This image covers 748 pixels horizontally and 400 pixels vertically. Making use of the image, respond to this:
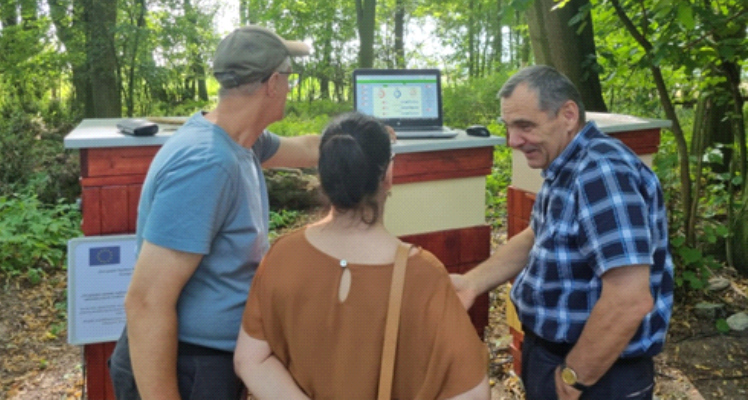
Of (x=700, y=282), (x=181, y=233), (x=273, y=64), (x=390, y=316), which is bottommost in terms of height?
(x=700, y=282)

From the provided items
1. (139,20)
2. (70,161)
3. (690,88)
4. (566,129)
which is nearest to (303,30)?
(139,20)

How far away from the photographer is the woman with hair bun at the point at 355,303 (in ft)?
5.43

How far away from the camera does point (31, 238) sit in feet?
21.5

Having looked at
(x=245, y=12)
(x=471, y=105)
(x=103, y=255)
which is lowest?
(x=103, y=255)

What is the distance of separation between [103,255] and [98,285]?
0.42 feet

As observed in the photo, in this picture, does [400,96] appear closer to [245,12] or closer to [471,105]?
[471,105]

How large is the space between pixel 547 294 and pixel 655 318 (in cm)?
35

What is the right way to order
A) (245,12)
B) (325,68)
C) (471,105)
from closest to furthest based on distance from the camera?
(471,105) → (325,68) → (245,12)

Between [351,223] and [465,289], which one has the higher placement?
[351,223]

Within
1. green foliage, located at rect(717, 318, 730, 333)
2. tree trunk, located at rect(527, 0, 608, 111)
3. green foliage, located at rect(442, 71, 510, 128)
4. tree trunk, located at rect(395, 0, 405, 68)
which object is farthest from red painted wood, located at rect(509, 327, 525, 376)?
tree trunk, located at rect(395, 0, 405, 68)

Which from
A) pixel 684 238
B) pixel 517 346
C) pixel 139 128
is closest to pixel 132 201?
pixel 139 128

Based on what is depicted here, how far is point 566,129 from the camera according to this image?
224 centimetres

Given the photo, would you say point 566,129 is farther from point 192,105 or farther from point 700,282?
point 192,105

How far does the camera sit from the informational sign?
270cm
